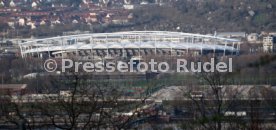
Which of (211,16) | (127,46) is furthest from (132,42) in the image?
(211,16)

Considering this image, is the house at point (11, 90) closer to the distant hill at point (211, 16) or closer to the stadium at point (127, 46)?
the stadium at point (127, 46)

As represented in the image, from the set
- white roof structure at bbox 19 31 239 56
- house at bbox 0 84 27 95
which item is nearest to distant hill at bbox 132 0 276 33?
white roof structure at bbox 19 31 239 56

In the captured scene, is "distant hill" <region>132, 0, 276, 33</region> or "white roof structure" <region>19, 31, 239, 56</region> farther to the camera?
"distant hill" <region>132, 0, 276, 33</region>

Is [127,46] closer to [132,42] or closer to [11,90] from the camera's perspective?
[132,42]

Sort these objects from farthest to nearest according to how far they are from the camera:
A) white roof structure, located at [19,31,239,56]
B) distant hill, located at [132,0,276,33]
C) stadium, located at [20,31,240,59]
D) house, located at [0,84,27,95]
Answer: distant hill, located at [132,0,276,33] → white roof structure, located at [19,31,239,56] → stadium, located at [20,31,240,59] → house, located at [0,84,27,95]

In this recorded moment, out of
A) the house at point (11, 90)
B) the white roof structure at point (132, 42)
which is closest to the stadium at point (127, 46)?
the white roof structure at point (132, 42)

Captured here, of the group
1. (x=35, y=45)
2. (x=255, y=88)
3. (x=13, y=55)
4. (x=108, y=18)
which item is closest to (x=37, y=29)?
(x=108, y=18)

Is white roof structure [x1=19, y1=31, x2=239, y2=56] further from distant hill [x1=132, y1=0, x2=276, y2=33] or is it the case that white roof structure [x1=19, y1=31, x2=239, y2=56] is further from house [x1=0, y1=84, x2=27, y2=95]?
house [x1=0, y1=84, x2=27, y2=95]

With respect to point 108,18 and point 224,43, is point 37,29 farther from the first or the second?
point 224,43
